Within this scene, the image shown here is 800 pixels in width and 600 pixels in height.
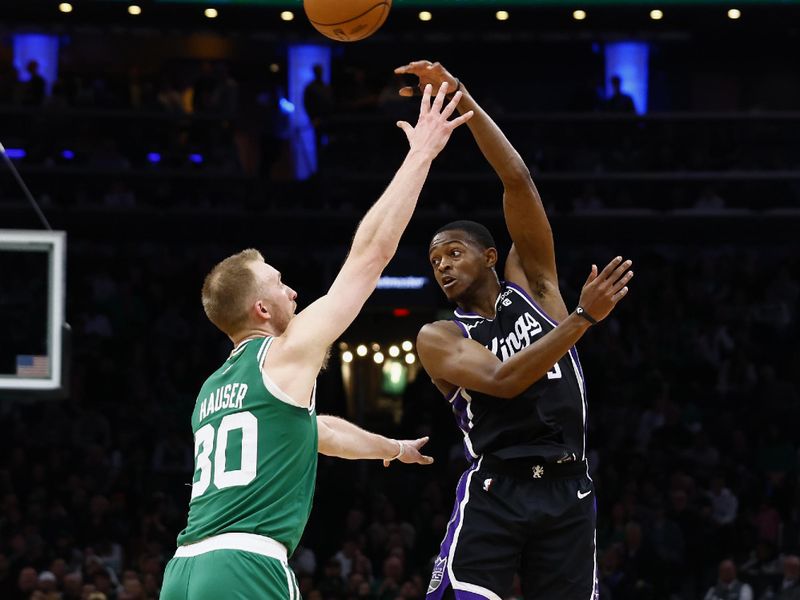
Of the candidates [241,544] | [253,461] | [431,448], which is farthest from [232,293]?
[431,448]

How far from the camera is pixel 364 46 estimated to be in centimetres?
1994

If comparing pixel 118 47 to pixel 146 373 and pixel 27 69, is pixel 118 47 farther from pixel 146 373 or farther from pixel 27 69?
pixel 146 373

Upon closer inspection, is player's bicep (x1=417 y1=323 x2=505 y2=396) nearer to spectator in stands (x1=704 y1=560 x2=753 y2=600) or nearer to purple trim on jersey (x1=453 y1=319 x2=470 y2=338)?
purple trim on jersey (x1=453 y1=319 x2=470 y2=338)

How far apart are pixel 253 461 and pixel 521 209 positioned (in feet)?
6.75

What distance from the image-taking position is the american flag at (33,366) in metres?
8.20

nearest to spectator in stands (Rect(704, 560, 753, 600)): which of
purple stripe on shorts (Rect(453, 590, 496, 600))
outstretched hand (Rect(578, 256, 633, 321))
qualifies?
purple stripe on shorts (Rect(453, 590, 496, 600))

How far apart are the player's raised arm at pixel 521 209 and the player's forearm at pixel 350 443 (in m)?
1.10

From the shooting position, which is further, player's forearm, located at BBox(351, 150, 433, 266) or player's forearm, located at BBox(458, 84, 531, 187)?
player's forearm, located at BBox(458, 84, 531, 187)

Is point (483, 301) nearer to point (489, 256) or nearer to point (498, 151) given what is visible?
point (489, 256)

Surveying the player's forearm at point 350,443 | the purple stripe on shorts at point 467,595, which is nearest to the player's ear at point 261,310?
the player's forearm at point 350,443

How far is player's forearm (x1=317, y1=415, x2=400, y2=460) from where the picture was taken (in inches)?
214

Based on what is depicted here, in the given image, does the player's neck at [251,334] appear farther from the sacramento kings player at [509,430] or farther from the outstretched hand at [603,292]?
the outstretched hand at [603,292]

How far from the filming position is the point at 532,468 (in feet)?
18.7

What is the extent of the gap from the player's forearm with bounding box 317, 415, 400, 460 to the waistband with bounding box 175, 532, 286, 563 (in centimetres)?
85
